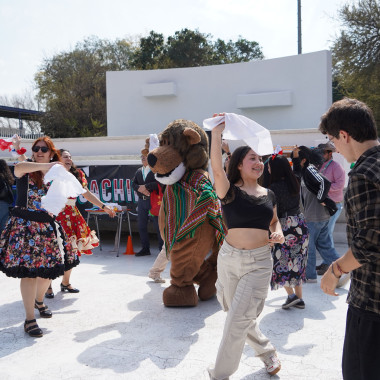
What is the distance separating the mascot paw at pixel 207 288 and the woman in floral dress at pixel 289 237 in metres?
0.81

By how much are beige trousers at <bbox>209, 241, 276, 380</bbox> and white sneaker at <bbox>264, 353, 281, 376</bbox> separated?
0.11 feet

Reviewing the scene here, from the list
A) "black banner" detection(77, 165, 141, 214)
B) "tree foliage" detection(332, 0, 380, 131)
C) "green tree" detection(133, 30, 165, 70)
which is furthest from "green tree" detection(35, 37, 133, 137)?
"black banner" detection(77, 165, 141, 214)

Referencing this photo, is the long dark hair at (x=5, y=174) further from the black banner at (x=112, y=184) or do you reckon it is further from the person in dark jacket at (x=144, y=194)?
the person in dark jacket at (x=144, y=194)

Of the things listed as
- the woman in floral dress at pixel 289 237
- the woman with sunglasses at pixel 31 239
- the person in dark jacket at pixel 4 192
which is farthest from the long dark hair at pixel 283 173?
the person in dark jacket at pixel 4 192

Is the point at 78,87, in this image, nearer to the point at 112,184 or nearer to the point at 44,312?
the point at 112,184

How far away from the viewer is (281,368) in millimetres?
3457

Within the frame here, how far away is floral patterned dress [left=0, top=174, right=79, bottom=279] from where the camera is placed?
14.0 feet

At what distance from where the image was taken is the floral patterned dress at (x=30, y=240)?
14.0 feet

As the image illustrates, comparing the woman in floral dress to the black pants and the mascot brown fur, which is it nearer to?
the mascot brown fur

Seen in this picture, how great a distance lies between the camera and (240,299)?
3.06 meters

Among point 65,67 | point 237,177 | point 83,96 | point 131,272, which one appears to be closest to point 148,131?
point 131,272

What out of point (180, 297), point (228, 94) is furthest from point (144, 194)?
point (228, 94)

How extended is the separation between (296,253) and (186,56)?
31321 mm

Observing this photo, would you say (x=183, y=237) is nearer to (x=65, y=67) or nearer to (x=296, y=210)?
(x=296, y=210)
